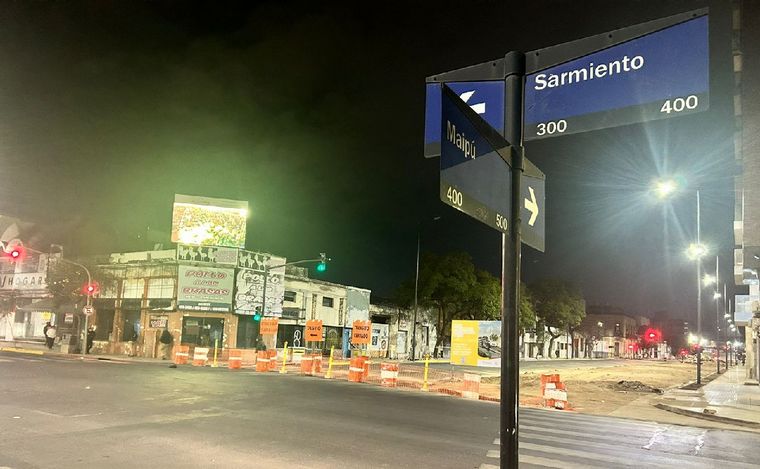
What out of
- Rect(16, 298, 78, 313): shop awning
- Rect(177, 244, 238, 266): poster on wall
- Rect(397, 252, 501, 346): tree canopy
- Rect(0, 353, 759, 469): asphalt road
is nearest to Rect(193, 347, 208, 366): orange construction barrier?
Rect(177, 244, 238, 266): poster on wall

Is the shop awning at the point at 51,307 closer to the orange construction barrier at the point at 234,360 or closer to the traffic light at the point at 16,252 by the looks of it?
the traffic light at the point at 16,252

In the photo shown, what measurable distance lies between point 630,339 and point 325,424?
487 ft

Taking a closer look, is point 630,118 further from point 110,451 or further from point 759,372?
point 759,372

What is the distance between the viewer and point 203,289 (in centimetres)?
3778

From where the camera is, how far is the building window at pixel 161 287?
1486 inches

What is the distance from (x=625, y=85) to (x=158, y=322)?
37913 millimetres

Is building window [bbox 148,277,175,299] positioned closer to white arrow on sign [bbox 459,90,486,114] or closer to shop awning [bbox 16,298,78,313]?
shop awning [bbox 16,298,78,313]

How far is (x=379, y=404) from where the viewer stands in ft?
50.0

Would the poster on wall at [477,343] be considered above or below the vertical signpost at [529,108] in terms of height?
below

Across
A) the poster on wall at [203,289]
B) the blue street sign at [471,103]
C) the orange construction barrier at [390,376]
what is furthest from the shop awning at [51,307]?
the blue street sign at [471,103]

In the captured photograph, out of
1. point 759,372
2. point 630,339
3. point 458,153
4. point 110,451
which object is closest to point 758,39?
point 458,153

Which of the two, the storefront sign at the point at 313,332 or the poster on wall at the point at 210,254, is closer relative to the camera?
the storefront sign at the point at 313,332

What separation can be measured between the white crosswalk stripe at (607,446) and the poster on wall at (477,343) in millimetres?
6214

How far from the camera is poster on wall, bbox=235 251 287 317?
39.2m
